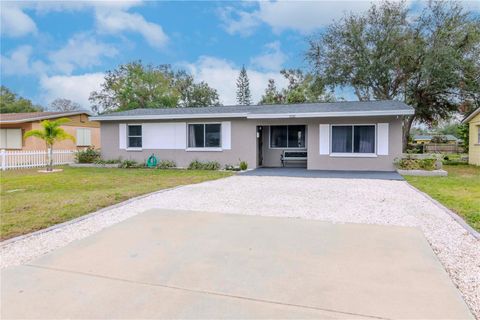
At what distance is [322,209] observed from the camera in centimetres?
627

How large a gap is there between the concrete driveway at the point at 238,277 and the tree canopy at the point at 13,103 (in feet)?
148

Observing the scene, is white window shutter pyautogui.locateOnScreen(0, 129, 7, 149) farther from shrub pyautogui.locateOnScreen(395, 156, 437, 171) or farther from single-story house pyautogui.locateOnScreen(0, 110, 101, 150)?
shrub pyautogui.locateOnScreen(395, 156, 437, 171)

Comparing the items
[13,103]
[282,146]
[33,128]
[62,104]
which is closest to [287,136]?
[282,146]

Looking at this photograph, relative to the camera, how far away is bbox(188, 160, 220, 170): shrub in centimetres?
1484

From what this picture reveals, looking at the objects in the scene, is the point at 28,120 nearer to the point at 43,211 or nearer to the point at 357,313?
the point at 43,211

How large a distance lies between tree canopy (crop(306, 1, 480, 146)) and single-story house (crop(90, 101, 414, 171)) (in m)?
9.15

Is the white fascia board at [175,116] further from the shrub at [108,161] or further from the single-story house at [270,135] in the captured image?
the shrub at [108,161]

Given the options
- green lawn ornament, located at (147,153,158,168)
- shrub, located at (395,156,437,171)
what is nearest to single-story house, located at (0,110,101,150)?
green lawn ornament, located at (147,153,158,168)

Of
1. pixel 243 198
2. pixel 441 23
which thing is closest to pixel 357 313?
pixel 243 198

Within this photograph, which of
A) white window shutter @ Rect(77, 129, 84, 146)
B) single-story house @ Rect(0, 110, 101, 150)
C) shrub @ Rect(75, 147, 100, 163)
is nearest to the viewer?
shrub @ Rect(75, 147, 100, 163)

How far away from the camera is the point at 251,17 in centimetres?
1911

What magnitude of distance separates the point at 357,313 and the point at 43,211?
5721 millimetres

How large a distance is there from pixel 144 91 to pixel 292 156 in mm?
24456

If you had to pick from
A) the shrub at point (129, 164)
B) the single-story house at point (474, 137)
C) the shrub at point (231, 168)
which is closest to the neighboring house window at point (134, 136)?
the shrub at point (129, 164)
